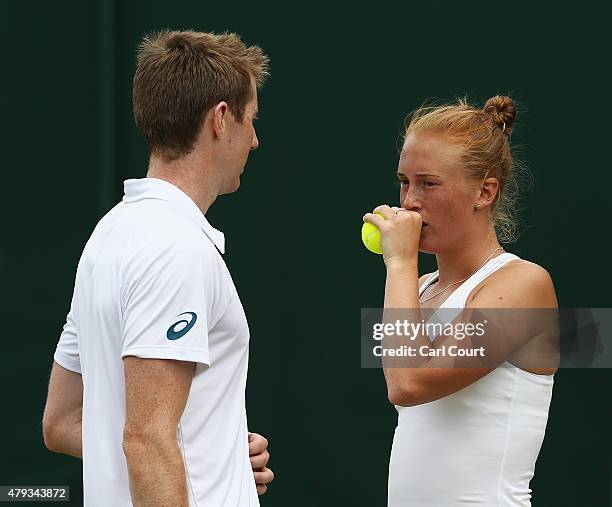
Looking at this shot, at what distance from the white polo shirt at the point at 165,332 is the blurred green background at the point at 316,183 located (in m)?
1.49

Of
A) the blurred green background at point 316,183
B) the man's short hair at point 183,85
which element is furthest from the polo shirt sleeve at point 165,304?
the blurred green background at point 316,183

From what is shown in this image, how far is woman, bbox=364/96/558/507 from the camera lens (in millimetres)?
2225

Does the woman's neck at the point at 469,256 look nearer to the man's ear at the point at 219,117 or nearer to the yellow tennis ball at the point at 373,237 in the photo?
the yellow tennis ball at the point at 373,237

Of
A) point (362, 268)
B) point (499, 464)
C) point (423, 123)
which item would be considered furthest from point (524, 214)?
point (499, 464)

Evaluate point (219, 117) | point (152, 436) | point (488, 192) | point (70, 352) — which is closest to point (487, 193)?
point (488, 192)

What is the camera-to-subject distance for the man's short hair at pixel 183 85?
5.66 ft

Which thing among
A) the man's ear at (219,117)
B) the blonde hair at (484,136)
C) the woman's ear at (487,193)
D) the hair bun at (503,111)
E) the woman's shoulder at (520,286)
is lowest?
the woman's shoulder at (520,286)

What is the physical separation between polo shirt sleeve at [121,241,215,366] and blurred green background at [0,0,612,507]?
1.61 metres

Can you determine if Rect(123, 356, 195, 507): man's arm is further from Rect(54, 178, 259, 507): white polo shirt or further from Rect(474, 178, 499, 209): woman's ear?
Rect(474, 178, 499, 209): woman's ear

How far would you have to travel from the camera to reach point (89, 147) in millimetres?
3535

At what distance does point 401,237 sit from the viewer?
231 cm

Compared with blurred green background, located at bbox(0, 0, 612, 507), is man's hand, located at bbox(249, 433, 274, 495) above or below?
below

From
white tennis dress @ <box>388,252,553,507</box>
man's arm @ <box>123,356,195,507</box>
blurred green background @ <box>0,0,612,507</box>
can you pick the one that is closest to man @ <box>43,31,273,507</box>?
man's arm @ <box>123,356,195,507</box>

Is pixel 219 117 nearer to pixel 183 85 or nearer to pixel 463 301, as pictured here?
pixel 183 85
